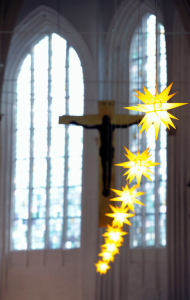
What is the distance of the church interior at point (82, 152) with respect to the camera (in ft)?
31.1

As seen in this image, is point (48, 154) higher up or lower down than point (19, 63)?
lower down

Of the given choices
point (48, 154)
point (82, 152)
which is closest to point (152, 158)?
point (82, 152)

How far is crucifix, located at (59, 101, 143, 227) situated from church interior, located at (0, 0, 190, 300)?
1739 mm

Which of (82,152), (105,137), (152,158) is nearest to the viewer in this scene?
(105,137)

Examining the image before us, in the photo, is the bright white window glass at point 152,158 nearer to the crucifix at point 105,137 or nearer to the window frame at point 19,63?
the window frame at point 19,63

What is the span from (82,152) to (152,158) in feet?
6.10

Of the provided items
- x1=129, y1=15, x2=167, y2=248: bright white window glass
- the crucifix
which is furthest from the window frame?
the crucifix

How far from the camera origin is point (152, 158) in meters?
10.3

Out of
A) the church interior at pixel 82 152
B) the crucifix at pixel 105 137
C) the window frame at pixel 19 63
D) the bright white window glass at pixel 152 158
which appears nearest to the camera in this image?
the crucifix at pixel 105 137

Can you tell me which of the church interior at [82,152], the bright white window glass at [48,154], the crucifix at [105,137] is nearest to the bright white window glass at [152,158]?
the church interior at [82,152]

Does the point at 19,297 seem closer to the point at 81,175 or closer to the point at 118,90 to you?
the point at 81,175

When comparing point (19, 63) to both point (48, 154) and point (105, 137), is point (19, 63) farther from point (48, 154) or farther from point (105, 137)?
point (105, 137)

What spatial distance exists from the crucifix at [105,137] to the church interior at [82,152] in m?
1.74

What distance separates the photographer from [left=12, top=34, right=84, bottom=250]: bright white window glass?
401 inches
